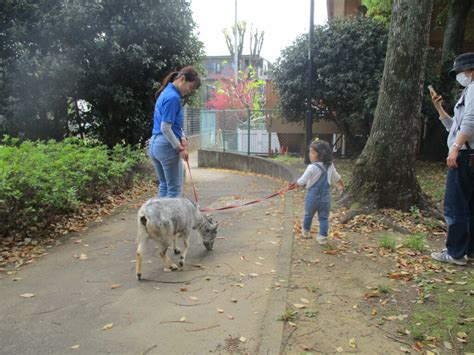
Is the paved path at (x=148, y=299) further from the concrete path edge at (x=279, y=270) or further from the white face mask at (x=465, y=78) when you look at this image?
the white face mask at (x=465, y=78)

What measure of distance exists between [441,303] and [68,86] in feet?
28.3

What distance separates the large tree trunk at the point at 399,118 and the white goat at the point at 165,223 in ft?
9.52

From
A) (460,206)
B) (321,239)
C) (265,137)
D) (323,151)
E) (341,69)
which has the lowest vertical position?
(321,239)

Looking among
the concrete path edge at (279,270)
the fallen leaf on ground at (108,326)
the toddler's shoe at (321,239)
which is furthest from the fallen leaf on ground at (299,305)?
the toddler's shoe at (321,239)

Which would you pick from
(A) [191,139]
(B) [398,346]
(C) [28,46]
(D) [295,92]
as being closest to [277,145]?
(D) [295,92]

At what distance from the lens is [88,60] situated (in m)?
9.62

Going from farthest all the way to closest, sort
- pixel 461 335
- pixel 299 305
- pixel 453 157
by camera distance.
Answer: pixel 453 157 → pixel 299 305 → pixel 461 335

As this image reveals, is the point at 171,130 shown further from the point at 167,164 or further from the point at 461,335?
the point at 461,335

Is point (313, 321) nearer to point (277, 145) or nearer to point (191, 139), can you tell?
point (277, 145)

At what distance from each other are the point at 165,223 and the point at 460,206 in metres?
3.05

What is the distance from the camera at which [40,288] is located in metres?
4.19

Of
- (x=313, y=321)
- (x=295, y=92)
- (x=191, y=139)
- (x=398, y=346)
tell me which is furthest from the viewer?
(x=191, y=139)

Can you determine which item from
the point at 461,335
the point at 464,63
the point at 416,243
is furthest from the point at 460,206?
the point at 461,335

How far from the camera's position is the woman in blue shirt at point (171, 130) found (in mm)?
4895
